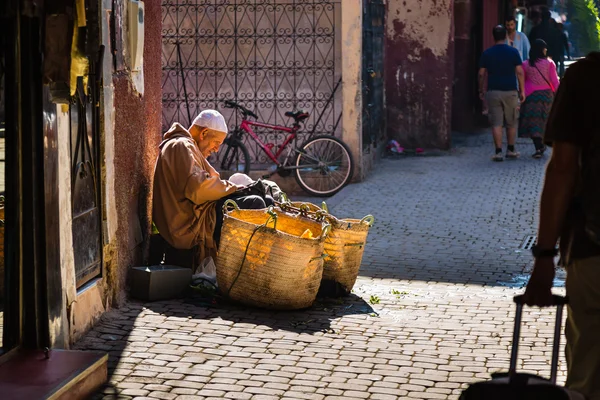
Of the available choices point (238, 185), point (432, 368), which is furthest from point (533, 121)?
point (432, 368)

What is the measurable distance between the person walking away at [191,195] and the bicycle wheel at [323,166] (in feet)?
17.1

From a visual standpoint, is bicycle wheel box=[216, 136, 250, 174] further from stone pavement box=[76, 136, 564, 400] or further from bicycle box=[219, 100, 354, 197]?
stone pavement box=[76, 136, 564, 400]

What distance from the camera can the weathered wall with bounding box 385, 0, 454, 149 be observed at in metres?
17.1

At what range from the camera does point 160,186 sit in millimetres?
7668

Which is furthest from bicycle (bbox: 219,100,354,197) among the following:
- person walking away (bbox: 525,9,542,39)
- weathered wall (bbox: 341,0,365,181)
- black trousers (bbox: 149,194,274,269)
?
person walking away (bbox: 525,9,542,39)

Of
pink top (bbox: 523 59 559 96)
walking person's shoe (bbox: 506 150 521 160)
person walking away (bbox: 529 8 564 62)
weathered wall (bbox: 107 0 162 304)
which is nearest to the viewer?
weathered wall (bbox: 107 0 162 304)

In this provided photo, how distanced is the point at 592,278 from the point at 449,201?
29.4 ft

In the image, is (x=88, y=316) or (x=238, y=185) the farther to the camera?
(x=238, y=185)

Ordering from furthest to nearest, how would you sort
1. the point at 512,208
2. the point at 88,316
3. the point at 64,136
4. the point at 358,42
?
the point at 358,42 < the point at 512,208 < the point at 88,316 < the point at 64,136

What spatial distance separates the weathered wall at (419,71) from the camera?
56.2 ft

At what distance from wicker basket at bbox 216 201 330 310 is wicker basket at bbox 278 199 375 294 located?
36 cm

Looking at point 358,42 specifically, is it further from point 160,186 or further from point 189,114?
point 160,186

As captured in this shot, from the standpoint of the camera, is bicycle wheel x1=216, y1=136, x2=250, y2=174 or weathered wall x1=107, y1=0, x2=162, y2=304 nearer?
weathered wall x1=107, y1=0, x2=162, y2=304

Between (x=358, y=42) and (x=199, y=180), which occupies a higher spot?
(x=358, y=42)
